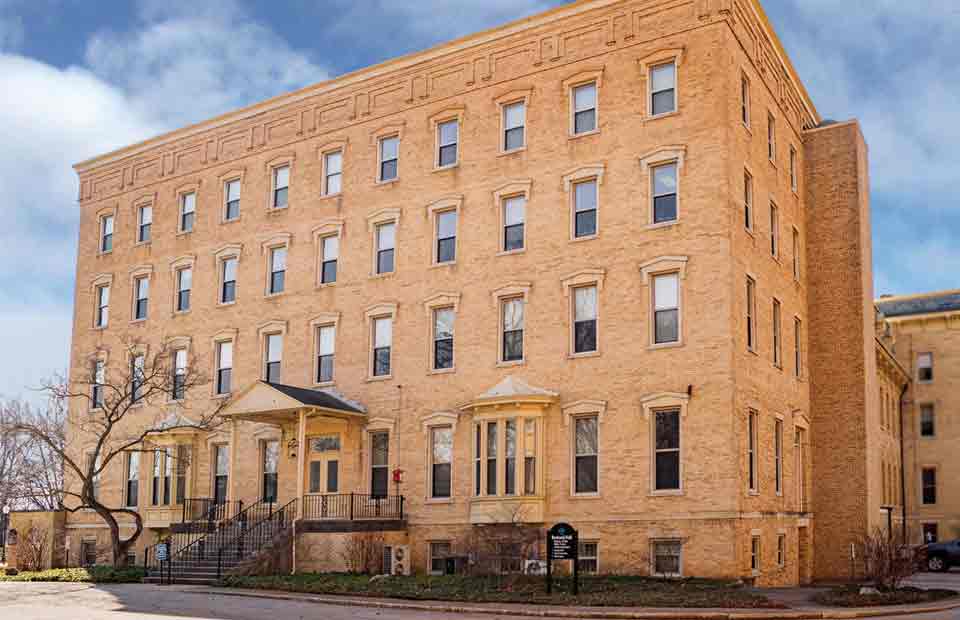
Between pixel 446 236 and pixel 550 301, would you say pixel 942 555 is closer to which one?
pixel 550 301

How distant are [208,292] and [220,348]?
2229 millimetres

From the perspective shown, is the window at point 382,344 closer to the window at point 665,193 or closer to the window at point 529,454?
the window at point 529,454

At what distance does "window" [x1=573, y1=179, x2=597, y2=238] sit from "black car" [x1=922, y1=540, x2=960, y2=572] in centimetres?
2044

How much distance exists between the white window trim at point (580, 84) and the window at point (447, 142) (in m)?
4.08

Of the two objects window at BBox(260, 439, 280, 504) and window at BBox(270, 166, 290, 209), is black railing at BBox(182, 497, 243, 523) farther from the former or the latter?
window at BBox(270, 166, 290, 209)

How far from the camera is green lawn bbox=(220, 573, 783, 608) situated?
2259 cm

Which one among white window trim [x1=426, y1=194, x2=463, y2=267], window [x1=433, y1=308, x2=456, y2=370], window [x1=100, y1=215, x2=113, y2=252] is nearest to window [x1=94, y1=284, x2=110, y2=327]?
window [x1=100, y1=215, x2=113, y2=252]

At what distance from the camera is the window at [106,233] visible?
4469 centimetres

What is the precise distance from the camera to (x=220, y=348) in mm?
39562

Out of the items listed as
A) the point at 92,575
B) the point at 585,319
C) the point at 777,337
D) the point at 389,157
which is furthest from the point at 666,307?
the point at 92,575

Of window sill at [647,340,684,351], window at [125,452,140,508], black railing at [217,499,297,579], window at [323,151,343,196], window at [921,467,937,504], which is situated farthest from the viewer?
window at [921,467,937,504]

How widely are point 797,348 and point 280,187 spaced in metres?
18.8

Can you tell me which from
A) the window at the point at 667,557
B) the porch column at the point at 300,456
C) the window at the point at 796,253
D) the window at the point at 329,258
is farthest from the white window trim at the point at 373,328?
the window at the point at 796,253

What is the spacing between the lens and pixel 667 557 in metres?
28.2
